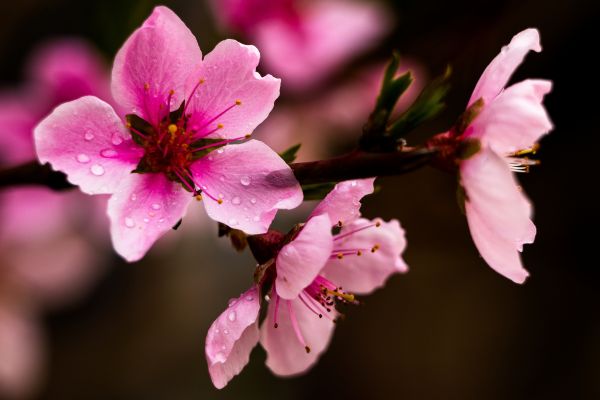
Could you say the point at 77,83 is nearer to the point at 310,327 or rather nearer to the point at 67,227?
the point at 67,227

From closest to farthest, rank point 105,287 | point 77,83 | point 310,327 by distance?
point 310,327 < point 77,83 < point 105,287

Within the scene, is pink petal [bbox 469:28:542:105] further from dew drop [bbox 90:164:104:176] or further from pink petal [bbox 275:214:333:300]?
dew drop [bbox 90:164:104:176]

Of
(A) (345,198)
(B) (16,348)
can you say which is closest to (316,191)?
(A) (345,198)

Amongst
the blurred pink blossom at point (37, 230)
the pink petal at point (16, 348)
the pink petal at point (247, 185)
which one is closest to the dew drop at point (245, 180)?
the pink petal at point (247, 185)

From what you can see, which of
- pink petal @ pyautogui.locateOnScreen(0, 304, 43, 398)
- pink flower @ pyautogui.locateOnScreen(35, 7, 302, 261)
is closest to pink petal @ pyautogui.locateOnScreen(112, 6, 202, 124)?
pink flower @ pyautogui.locateOnScreen(35, 7, 302, 261)

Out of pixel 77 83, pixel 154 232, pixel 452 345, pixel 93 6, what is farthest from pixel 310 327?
pixel 452 345

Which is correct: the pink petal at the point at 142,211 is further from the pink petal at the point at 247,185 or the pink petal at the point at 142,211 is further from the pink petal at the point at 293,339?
the pink petal at the point at 293,339
